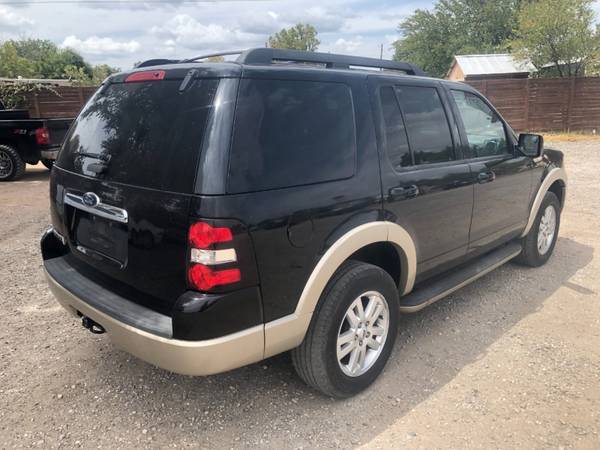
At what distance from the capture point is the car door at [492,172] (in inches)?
148

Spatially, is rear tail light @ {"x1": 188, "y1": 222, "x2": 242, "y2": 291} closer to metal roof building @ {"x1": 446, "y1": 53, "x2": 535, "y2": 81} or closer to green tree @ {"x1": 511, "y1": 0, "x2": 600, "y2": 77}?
green tree @ {"x1": 511, "y1": 0, "x2": 600, "y2": 77}

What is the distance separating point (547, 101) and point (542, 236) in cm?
1646

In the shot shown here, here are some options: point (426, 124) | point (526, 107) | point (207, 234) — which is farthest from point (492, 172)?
point (526, 107)

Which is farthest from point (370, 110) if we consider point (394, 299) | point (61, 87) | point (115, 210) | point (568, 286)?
point (61, 87)

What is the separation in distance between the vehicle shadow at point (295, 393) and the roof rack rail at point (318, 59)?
1.92 m

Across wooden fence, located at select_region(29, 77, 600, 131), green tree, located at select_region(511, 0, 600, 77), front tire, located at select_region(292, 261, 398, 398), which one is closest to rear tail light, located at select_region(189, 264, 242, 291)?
front tire, located at select_region(292, 261, 398, 398)

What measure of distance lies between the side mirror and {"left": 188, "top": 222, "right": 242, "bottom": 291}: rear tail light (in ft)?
10.8

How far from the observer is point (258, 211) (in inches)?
87.7

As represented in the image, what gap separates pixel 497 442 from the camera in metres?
2.52

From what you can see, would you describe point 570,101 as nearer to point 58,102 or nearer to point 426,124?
point 426,124

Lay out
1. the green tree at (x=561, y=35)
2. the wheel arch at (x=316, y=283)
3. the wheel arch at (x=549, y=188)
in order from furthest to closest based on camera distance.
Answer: the green tree at (x=561, y=35) < the wheel arch at (x=549, y=188) < the wheel arch at (x=316, y=283)

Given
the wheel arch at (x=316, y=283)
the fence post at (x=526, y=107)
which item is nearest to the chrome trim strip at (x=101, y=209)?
the wheel arch at (x=316, y=283)

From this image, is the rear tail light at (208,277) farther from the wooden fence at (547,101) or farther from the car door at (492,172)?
the wooden fence at (547,101)

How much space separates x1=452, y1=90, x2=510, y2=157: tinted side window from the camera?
3781 millimetres
